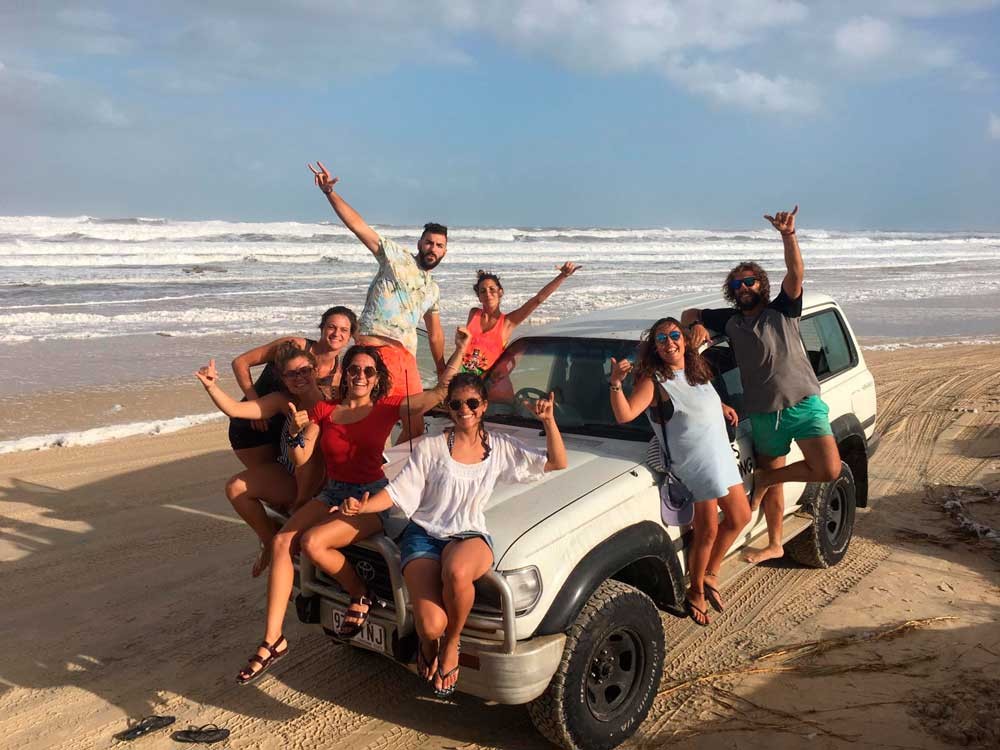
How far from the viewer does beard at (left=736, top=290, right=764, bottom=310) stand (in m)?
4.75

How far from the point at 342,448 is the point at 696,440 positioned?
1.67m

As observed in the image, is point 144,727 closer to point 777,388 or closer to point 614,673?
point 614,673

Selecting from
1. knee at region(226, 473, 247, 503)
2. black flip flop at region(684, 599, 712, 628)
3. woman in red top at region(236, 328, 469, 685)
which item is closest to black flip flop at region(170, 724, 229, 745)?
woman in red top at region(236, 328, 469, 685)

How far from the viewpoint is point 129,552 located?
19.4 feet

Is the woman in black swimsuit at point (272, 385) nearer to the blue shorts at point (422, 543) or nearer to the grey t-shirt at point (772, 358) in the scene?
the blue shorts at point (422, 543)

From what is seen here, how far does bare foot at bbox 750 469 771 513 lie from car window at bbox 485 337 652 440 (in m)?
0.87

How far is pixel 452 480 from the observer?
3.60 m

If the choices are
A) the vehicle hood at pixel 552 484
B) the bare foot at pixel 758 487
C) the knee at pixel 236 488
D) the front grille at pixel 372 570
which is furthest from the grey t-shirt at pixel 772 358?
the knee at pixel 236 488

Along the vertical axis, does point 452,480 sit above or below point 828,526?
above

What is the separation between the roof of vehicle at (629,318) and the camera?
16.3 feet

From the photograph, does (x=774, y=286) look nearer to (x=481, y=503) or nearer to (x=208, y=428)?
(x=208, y=428)

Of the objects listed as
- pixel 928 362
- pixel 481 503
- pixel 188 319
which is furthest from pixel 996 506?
pixel 188 319

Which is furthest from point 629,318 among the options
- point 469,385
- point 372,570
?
point 372,570

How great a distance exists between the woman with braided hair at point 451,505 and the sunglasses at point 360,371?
0.47 meters
